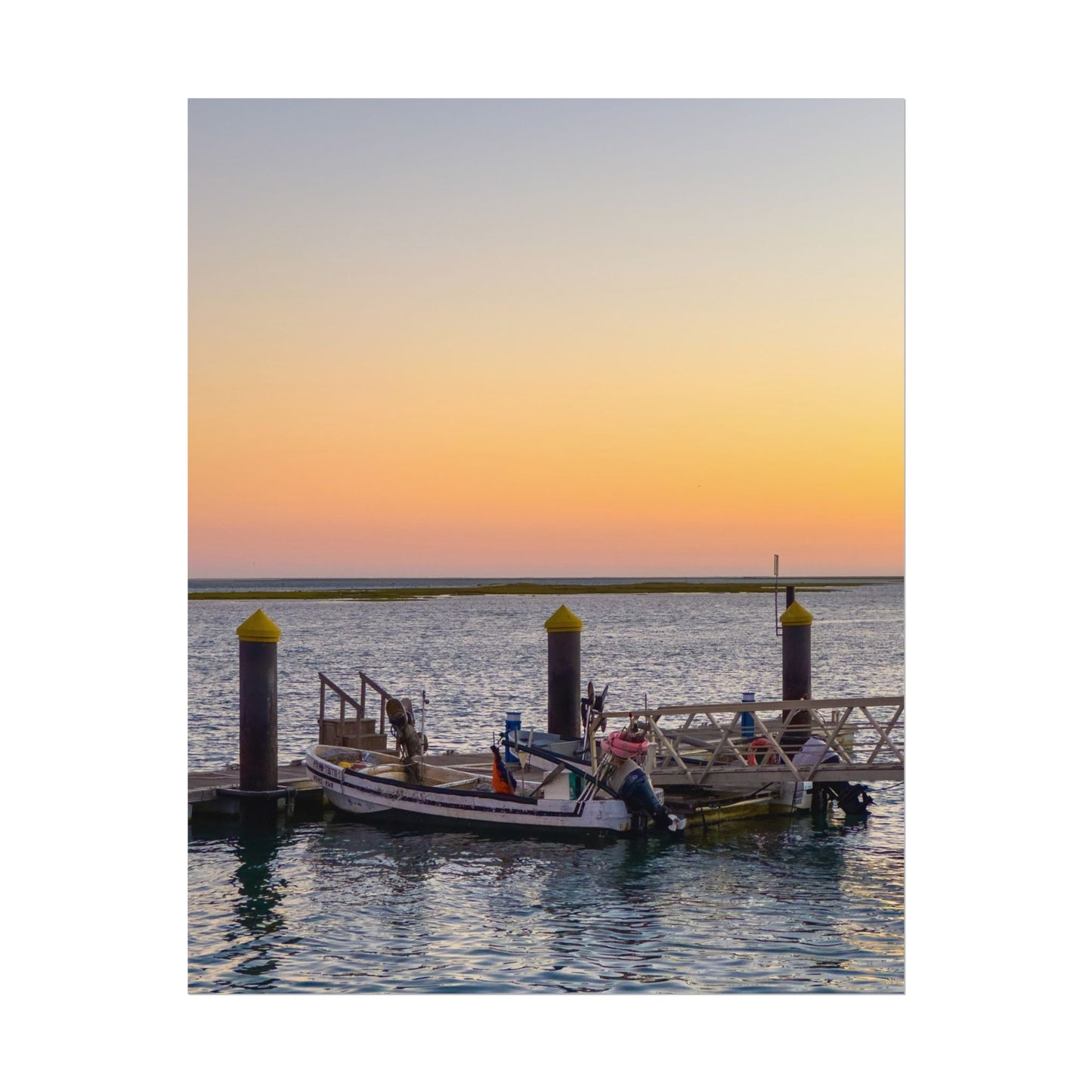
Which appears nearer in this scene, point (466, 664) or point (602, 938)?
point (602, 938)

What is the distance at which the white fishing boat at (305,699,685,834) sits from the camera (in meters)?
14.5

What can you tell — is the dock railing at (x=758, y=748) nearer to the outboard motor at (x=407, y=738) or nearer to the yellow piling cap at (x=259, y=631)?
the outboard motor at (x=407, y=738)

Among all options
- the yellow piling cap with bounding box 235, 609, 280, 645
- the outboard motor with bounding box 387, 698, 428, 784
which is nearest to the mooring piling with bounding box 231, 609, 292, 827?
the yellow piling cap with bounding box 235, 609, 280, 645

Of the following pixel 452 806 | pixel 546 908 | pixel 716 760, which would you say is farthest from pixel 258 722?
pixel 716 760

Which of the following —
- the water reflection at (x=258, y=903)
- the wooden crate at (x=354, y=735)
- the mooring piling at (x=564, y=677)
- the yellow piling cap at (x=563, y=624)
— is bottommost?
the water reflection at (x=258, y=903)

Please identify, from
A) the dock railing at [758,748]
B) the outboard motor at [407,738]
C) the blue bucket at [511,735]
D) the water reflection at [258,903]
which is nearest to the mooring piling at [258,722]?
the water reflection at [258,903]

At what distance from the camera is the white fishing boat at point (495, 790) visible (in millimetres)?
14500

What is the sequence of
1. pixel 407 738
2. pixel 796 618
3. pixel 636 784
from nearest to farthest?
1. pixel 636 784
2. pixel 407 738
3. pixel 796 618

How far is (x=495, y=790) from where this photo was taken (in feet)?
49.9

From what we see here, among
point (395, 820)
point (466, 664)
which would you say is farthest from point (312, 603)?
point (395, 820)

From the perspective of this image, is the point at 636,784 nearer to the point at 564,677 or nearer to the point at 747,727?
the point at 564,677
